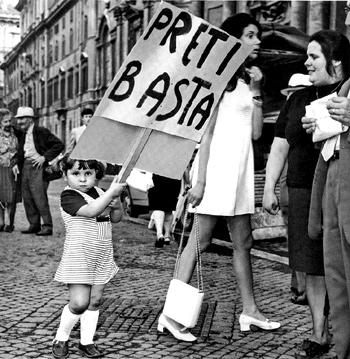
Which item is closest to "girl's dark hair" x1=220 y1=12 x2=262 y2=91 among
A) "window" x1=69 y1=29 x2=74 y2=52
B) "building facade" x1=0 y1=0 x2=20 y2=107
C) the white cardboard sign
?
the white cardboard sign

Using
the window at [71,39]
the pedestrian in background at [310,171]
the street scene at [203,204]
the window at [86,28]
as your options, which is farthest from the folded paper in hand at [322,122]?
the window at [71,39]

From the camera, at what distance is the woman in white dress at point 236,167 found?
14.2 feet

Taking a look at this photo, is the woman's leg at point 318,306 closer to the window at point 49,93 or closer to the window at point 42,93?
the window at point 49,93

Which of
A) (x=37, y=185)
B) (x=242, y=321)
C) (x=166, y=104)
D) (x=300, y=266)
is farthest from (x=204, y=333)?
(x=37, y=185)

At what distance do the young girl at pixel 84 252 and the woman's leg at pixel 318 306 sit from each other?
108cm

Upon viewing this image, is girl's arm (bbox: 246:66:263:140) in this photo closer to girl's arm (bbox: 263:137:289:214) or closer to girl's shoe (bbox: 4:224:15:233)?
girl's arm (bbox: 263:137:289:214)

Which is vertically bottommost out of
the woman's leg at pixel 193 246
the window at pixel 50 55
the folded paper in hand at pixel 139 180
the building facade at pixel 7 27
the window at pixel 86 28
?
the folded paper in hand at pixel 139 180

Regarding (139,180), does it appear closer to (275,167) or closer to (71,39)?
(275,167)

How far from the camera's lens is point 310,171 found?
3.96 metres

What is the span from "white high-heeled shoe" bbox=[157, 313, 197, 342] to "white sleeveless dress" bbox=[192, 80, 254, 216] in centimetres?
68

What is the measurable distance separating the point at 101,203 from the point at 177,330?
40.3 inches

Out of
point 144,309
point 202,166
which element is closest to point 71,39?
point 144,309

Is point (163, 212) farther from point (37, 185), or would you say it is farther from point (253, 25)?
point (253, 25)

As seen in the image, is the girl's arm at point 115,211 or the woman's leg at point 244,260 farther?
the woman's leg at point 244,260
